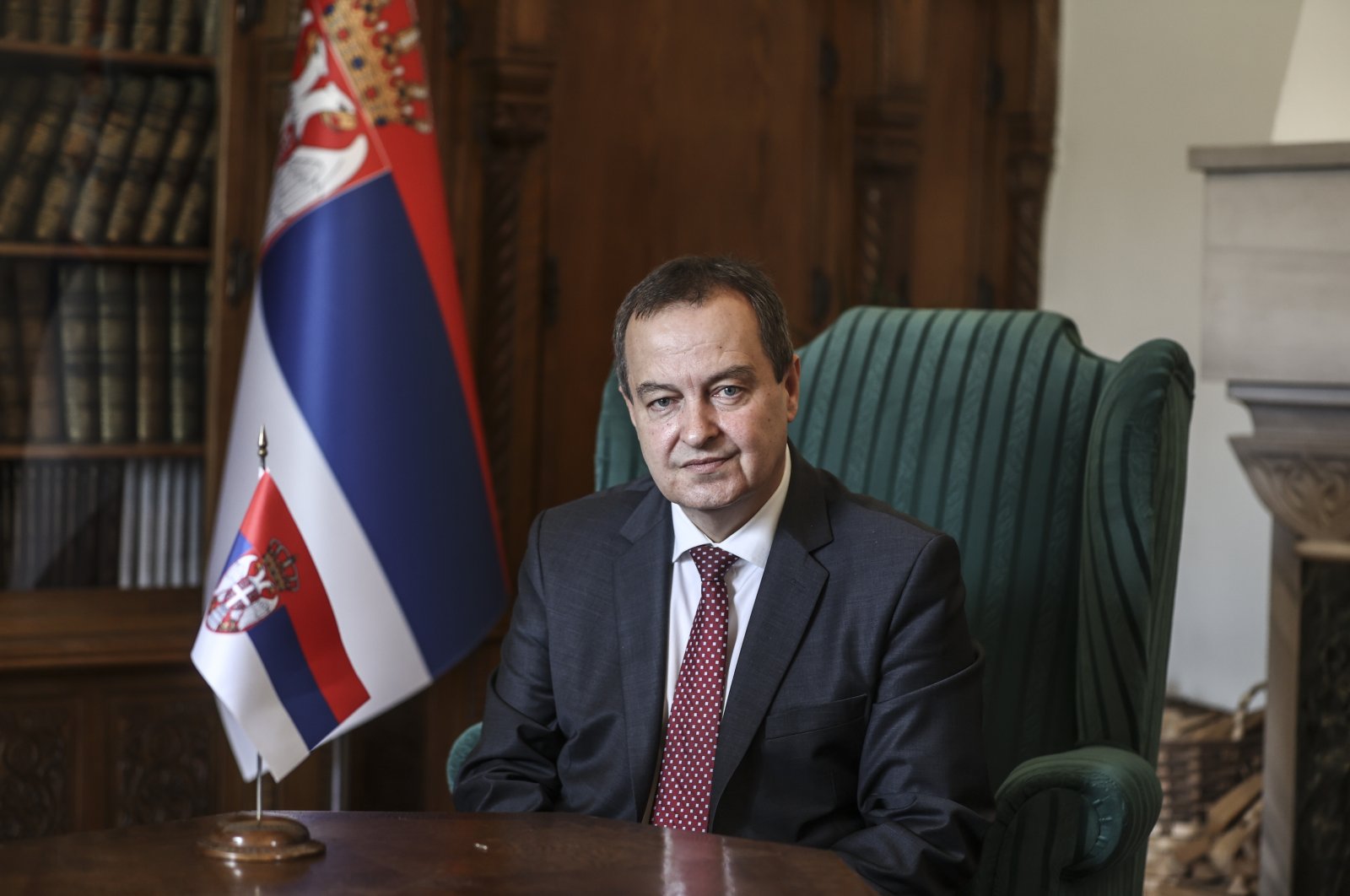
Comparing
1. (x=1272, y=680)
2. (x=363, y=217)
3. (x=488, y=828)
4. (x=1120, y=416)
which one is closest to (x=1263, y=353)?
(x=1272, y=680)

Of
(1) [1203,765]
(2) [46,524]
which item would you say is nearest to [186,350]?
(2) [46,524]

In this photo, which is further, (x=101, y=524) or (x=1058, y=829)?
(x=101, y=524)

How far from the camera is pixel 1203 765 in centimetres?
339

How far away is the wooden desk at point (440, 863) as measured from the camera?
1.17 m

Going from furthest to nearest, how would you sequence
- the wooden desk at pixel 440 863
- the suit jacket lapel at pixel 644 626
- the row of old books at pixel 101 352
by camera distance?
the row of old books at pixel 101 352 < the suit jacket lapel at pixel 644 626 < the wooden desk at pixel 440 863

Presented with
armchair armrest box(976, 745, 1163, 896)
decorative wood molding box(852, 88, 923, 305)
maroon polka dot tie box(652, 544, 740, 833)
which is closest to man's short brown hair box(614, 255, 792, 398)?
maroon polka dot tie box(652, 544, 740, 833)

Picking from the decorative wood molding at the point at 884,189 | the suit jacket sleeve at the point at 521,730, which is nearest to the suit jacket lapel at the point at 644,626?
the suit jacket sleeve at the point at 521,730

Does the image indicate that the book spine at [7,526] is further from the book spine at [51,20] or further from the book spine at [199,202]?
the book spine at [51,20]

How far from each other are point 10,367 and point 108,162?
42 cm

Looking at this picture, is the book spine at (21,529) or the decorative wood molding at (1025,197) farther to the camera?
the decorative wood molding at (1025,197)

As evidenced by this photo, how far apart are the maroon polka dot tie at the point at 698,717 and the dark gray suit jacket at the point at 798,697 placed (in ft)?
0.07

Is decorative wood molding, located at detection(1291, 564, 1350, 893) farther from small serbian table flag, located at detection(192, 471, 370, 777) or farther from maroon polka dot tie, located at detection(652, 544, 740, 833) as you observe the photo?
small serbian table flag, located at detection(192, 471, 370, 777)

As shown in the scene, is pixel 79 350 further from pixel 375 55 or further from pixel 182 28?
pixel 375 55

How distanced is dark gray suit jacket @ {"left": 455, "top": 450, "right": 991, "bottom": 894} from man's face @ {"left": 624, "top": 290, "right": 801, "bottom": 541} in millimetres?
109
